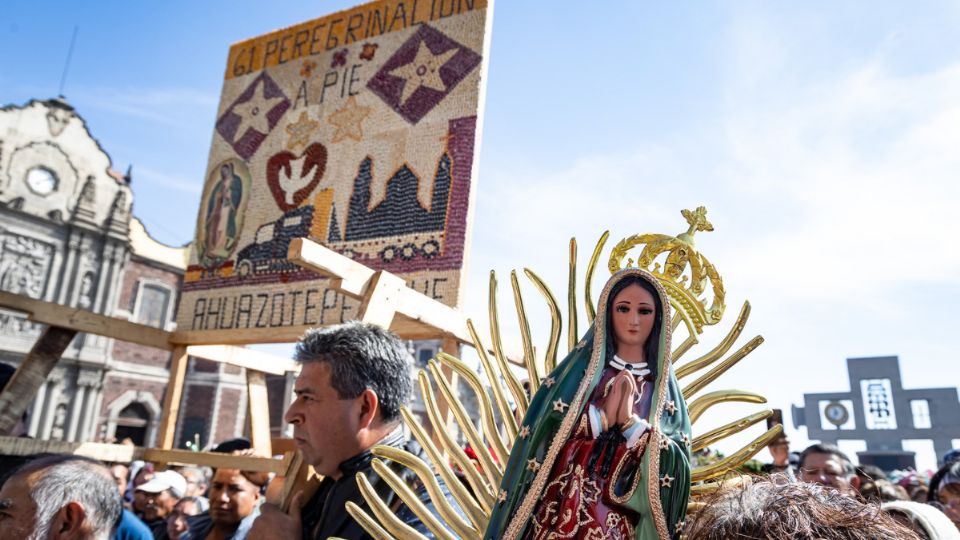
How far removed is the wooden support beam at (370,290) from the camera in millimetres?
2498

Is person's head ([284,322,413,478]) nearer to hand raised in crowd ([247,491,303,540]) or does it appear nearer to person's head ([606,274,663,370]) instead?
hand raised in crowd ([247,491,303,540])

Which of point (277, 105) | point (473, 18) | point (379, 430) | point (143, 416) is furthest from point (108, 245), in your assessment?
point (379, 430)

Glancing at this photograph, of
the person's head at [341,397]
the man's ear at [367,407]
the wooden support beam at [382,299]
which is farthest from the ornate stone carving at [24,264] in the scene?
the man's ear at [367,407]

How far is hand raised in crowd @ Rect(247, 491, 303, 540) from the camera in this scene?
1920mm

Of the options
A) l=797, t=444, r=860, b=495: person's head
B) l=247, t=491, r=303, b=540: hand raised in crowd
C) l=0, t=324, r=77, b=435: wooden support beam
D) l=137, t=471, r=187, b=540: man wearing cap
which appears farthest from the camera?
l=137, t=471, r=187, b=540: man wearing cap

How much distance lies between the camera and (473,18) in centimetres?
355

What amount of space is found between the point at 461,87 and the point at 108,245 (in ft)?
58.5

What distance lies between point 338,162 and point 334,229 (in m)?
0.41

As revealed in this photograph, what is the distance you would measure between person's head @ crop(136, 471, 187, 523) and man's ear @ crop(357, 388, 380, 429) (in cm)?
319

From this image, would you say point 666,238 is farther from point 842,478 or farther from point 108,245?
point 108,245

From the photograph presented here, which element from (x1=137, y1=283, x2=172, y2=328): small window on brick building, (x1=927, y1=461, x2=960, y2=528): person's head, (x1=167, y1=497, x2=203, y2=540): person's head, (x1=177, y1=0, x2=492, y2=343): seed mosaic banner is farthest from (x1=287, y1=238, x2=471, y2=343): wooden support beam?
(x1=137, y1=283, x2=172, y2=328): small window on brick building

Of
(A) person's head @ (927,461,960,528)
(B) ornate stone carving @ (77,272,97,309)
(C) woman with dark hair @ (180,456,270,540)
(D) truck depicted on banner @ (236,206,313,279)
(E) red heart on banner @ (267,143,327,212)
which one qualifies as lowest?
(C) woman with dark hair @ (180,456,270,540)

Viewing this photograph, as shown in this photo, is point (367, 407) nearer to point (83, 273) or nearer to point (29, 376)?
point (29, 376)

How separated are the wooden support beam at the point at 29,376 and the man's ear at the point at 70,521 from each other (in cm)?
181
